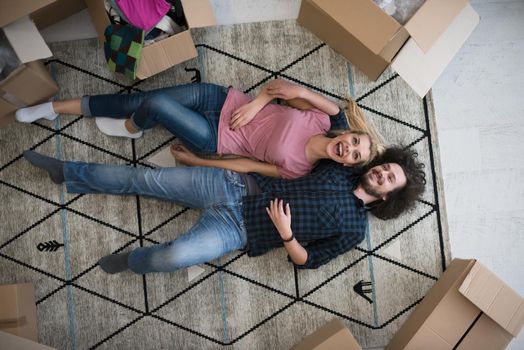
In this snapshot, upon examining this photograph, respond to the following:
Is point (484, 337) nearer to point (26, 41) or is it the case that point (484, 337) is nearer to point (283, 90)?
point (283, 90)

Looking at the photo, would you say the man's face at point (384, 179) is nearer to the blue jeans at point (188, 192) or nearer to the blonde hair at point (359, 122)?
the blonde hair at point (359, 122)

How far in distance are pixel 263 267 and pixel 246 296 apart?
0.13m

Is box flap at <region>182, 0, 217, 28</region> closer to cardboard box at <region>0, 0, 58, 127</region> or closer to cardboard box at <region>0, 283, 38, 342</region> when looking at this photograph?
cardboard box at <region>0, 0, 58, 127</region>

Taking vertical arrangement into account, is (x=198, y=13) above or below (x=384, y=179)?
above

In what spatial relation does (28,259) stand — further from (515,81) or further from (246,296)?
(515,81)

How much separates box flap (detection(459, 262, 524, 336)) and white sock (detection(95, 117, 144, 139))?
1377 mm

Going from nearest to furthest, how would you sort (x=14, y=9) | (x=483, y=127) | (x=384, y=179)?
(x=14, y=9), (x=384, y=179), (x=483, y=127)

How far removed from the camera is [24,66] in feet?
6.01

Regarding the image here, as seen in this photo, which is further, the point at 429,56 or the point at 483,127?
the point at 483,127

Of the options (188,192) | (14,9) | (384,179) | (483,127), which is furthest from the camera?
(483,127)

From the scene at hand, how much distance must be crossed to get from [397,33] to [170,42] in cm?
82

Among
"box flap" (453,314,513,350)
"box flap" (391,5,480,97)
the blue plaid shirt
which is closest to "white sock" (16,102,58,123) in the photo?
the blue plaid shirt

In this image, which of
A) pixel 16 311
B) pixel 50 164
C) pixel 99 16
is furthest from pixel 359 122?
pixel 16 311

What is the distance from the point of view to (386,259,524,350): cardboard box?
181cm
